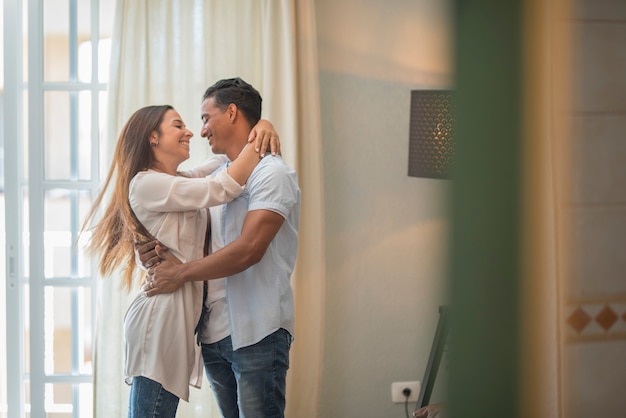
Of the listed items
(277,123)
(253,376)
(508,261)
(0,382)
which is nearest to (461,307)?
(508,261)

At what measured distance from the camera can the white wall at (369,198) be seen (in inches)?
126

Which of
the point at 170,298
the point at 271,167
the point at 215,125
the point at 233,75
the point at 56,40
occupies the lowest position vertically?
the point at 170,298

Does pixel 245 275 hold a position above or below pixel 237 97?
below

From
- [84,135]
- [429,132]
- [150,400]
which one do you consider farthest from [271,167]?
[84,135]

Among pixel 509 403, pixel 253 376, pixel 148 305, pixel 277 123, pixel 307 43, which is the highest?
pixel 307 43

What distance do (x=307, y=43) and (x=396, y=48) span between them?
1.35 ft

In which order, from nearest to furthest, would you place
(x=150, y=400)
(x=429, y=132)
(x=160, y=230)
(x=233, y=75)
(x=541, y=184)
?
(x=541, y=184)
(x=150, y=400)
(x=160, y=230)
(x=429, y=132)
(x=233, y=75)

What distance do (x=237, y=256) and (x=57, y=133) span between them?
1.47 m

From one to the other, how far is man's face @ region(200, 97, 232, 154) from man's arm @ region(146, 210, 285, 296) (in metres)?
0.28

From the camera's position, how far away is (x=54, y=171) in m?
3.11

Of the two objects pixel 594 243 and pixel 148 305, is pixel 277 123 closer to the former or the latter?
pixel 148 305

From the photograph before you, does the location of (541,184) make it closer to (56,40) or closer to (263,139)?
(263,139)

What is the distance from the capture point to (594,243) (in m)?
0.18

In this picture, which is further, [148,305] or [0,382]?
[0,382]
